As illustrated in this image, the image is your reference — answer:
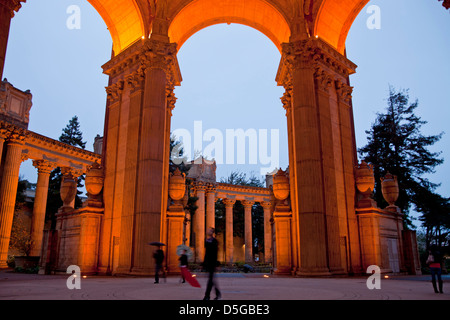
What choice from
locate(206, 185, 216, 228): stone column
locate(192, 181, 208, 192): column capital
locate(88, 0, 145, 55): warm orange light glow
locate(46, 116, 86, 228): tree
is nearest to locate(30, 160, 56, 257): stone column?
locate(46, 116, 86, 228): tree

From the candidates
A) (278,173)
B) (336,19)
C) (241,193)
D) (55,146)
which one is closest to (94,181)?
(278,173)

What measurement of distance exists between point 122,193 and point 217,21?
15.8 meters

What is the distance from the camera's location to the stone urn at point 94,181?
70.2 ft

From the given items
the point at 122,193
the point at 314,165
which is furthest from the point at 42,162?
the point at 314,165

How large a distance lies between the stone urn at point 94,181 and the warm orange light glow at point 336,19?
1657 cm

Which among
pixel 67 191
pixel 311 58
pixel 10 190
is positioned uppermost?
pixel 311 58

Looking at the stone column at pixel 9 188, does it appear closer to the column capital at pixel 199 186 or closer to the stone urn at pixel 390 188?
the column capital at pixel 199 186

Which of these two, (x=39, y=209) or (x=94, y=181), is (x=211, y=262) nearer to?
(x=94, y=181)

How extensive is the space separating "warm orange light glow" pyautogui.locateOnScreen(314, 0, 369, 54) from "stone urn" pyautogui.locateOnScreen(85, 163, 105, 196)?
54.4 ft

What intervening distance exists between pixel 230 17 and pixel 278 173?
43.9ft

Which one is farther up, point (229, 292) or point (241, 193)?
point (241, 193)

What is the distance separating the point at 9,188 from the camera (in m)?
29.9

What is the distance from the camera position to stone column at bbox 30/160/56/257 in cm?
3359

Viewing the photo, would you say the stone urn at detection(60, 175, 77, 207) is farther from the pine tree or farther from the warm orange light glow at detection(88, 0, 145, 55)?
the pine tree
